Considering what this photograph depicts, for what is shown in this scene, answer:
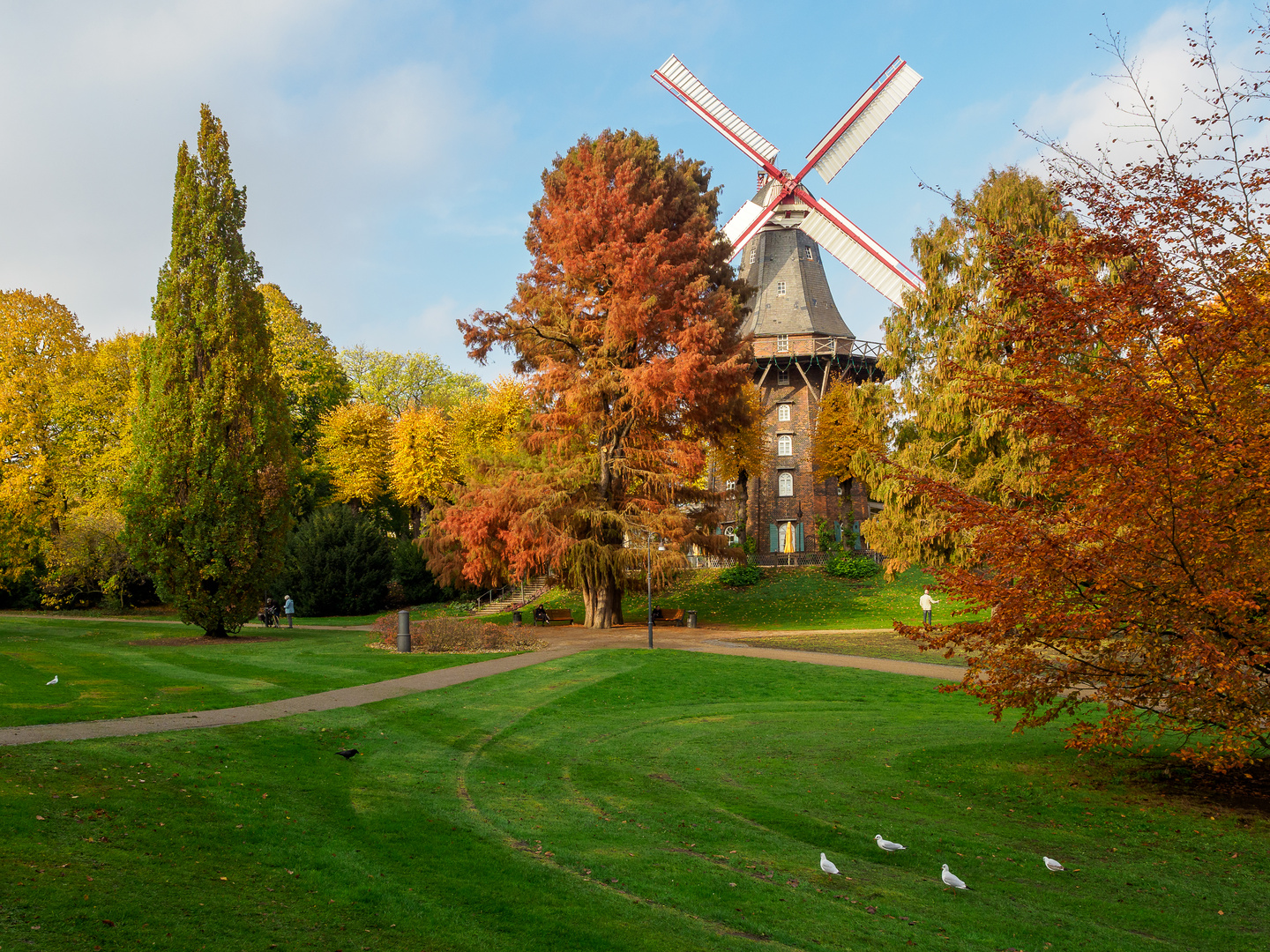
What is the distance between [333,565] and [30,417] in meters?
14.8

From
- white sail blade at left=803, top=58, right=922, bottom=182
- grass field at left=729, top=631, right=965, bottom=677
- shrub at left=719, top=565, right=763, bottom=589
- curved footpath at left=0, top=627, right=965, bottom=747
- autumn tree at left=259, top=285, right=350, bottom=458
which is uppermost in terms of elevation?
white sail blade at left=803, top=58, right=922, bottom=182

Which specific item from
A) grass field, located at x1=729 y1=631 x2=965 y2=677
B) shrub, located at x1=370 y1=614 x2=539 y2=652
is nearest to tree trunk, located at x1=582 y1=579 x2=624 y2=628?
grass field, located at x1=729 y1=631 x2=965 y2=677

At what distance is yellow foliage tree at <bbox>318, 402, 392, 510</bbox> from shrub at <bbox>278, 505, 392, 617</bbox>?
205 inches

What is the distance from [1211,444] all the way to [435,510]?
3404 centimetres

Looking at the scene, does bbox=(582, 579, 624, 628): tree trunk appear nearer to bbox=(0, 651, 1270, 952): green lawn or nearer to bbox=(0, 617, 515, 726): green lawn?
bbox=(0, 617, 515, 726): green lawn

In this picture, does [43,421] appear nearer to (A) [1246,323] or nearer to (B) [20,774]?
(B) [20,774]

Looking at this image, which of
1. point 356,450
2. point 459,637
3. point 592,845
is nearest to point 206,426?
point 459,637

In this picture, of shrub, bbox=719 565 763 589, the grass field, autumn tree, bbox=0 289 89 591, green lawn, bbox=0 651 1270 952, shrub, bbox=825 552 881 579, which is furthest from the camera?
shrub, bbox=719 565 763 589

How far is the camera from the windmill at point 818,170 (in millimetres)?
55188

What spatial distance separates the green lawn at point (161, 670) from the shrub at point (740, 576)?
23.1 metres

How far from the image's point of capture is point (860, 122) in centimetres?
5625

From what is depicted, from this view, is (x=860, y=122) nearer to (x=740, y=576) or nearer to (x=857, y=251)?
(x=857, y=251)

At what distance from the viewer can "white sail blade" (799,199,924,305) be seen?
5469cm

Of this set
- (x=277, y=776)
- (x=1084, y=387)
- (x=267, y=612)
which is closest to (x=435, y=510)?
(x=267, y=612)
